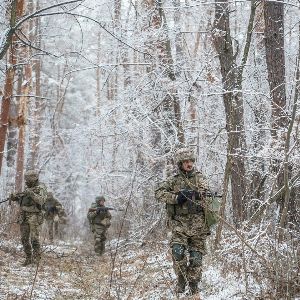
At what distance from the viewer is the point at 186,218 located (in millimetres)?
6398

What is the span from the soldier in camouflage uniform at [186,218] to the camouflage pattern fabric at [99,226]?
576 cm

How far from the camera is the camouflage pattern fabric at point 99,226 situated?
11977 mm

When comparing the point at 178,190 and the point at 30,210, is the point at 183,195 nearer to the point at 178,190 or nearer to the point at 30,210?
the point at 178,190

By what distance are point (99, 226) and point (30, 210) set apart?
3.57 meters

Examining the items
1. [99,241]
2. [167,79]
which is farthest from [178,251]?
[99,241]

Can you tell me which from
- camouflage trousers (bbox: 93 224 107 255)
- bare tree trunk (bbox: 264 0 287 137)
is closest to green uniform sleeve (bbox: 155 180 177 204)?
bare tree trunk (bbox: 264 0 287 137)

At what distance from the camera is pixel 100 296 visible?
579 centimetres

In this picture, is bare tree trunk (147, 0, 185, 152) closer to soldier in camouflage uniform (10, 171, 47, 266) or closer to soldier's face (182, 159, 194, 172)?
soldier in camouflage uniform (10, 171, 47, 266)

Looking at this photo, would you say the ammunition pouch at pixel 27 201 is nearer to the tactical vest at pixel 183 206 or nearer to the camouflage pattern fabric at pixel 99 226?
the camouflage pattern fabric at pixel 99 226

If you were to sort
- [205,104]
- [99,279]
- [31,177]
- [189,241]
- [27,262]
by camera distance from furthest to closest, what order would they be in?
[205,104] → [31,177] → [27,262] → [99,279] → [189,241]

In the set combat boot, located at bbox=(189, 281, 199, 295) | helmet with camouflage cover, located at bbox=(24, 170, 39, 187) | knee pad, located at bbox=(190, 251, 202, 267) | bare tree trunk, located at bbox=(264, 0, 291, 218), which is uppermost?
bare tree trunk, located at bbox=(264, 0, 291, 218)

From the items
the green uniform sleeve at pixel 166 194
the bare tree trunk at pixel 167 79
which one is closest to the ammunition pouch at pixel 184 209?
the green uniform sleeve at pixel 166 194

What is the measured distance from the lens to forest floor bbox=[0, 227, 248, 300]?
5887mm

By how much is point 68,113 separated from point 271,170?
2606 cm
